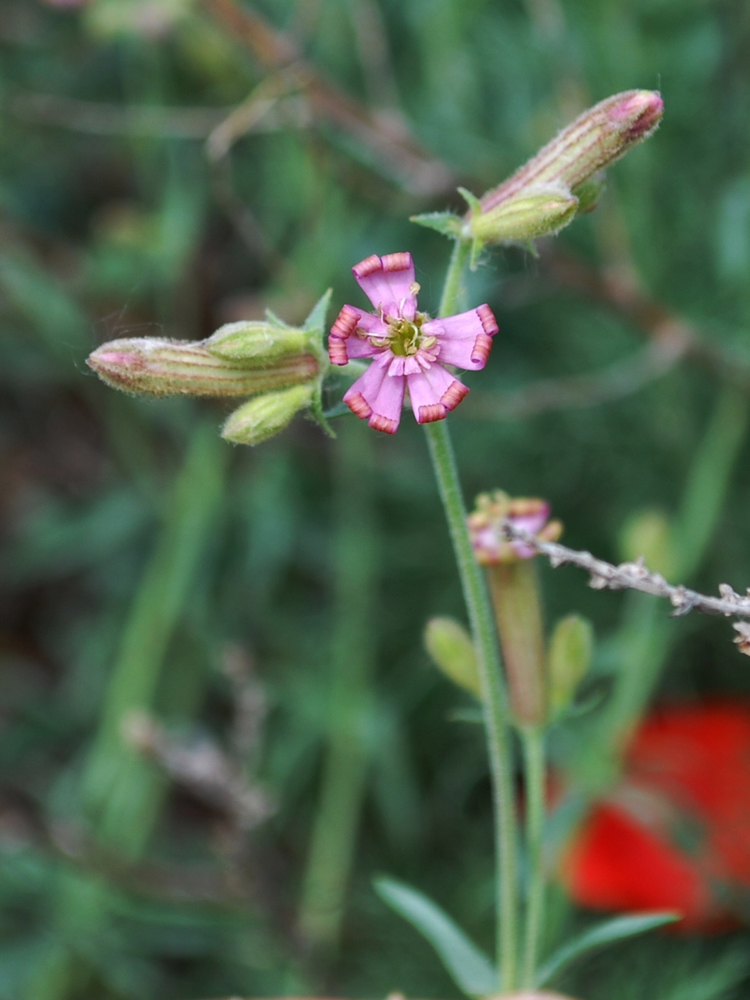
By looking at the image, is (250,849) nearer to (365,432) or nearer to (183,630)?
(183,630)

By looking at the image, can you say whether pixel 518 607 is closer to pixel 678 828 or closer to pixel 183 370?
pixel 183 370

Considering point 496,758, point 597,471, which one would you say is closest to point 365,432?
point 597,471

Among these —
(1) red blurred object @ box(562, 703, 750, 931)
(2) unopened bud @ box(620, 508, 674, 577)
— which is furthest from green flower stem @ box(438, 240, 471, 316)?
(1) red blurred object @ box(562, 703, 750, 931)

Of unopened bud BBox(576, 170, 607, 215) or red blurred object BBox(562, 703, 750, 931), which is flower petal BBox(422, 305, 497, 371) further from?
red blurred object BBox(562, 703, 750, 931)

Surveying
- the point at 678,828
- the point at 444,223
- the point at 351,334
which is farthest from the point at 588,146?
the point at 678,828

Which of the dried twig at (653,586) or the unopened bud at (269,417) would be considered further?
the unopened bud at (269,417)

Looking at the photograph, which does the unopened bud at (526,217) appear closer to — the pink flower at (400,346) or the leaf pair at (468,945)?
the pink flower at (400,346)

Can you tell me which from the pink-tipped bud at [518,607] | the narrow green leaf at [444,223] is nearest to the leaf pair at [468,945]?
the pink-tipped bud at [518,607]
